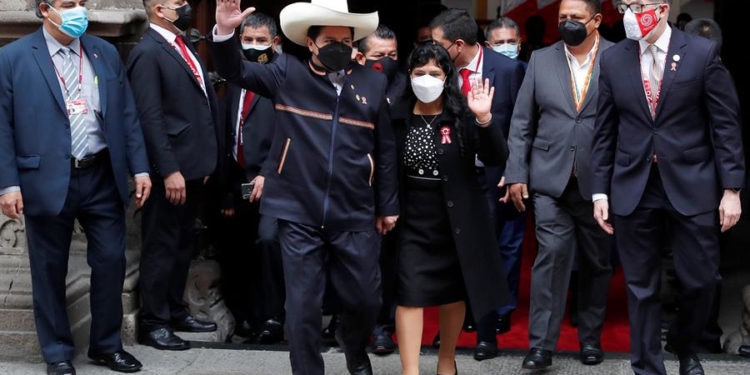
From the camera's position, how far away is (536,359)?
695 centimetres

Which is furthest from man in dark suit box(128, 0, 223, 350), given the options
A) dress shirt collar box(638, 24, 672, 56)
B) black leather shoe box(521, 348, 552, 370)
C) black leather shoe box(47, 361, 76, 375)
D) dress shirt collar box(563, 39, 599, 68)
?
dress shirt collar box(638, 24, 672, 56)

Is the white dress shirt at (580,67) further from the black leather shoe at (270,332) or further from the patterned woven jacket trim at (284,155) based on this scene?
the black leather shoe at (270,332)

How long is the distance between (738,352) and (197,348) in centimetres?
298

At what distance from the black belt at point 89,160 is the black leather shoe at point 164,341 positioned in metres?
1.13

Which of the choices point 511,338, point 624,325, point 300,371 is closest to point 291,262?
point 300,371

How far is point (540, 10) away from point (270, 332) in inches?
233

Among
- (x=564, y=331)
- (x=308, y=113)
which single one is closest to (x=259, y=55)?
(x=308, y=113)

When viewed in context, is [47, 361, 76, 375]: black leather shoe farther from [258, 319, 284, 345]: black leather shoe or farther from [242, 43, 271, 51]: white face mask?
[242, 43, 271, 51]: white face mask

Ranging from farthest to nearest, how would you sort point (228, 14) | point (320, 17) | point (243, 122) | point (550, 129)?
point (243, 122)
point (550, 129)
point (320, 17)
point (228, 14)

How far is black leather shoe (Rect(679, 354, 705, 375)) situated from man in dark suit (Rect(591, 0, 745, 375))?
0.71 ft

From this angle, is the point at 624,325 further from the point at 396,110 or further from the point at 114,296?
the point at 114,296

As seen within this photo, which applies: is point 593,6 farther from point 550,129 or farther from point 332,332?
point 332,332

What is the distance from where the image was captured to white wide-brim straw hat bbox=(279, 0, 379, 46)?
6.10m

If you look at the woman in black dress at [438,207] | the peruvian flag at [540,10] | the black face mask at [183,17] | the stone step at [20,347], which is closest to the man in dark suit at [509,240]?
the woman in black dress at [438,207]
